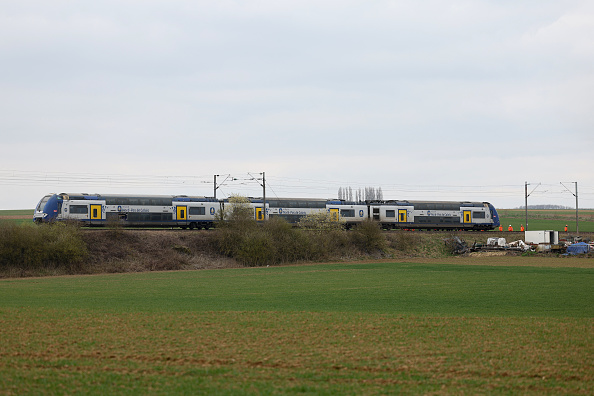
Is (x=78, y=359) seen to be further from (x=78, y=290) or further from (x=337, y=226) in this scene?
(x=337, y=226)

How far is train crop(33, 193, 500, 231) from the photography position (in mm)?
66250

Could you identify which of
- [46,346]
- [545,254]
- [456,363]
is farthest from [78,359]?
[545,254]

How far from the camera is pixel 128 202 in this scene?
68625mm

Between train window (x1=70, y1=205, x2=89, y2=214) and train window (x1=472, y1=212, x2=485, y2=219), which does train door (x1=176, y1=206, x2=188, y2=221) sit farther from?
train window (x1=472, y1=212, x2=485, y2=219)

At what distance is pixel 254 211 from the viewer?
248 ft

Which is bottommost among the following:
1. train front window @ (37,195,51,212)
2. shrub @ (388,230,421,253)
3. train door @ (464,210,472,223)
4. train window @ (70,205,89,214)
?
shrub @ (388,230,421,253)

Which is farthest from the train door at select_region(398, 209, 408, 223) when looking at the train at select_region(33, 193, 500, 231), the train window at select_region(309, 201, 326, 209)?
the train window at select_region(309, 201, 326, 209)

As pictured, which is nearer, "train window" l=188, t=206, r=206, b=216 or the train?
the train

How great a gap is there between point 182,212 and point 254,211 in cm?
922

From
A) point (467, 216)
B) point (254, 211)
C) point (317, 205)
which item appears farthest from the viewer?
point (467, 216)

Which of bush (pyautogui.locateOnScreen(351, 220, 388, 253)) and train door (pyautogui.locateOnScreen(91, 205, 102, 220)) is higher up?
train door (pyautogui.locateOnScreen(91, 205, 102, 220))

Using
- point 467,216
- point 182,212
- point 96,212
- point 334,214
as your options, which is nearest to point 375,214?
point 334,214

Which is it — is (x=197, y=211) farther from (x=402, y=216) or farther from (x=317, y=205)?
(x=402, y=216)

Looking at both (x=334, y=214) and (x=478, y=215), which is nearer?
(x=334, y=214)
